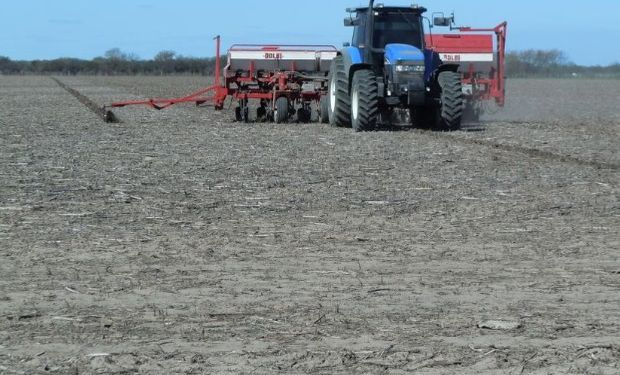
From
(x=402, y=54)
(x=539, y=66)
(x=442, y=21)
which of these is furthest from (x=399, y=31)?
(x=539, y=66)

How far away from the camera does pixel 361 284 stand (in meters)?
6.73

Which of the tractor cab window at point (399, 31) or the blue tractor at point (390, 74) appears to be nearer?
the blue tractor at point (390, 74)

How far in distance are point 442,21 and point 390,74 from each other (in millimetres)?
1467

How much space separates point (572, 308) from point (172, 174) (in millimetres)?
6797

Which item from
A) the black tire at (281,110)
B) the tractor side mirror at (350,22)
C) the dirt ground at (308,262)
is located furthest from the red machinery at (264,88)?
the dirt ground at (308,262)

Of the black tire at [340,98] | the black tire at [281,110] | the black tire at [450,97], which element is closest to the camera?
the black tire at [450,97]

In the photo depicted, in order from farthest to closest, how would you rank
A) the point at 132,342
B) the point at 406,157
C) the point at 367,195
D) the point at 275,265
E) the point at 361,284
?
the point at 406,157
the point at 367,195
the point at 275,265
the point at 361,284
the point at 132,342

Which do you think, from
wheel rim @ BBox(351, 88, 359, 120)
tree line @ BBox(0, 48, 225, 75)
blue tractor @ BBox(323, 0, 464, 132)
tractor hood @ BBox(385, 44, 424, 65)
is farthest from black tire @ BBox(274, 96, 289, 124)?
tree line @ BBox(0, 48, 225, 75)

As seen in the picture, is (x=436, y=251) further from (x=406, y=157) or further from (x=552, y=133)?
(x=552, y=133)

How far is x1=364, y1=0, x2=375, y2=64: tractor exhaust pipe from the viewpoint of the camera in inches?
744

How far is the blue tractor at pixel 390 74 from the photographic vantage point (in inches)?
728

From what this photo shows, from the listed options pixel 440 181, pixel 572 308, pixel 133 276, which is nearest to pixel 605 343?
pixel 572 308

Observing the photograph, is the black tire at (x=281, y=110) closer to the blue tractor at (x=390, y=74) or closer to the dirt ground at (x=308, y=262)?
the blue tractor at (x=390, y=74)

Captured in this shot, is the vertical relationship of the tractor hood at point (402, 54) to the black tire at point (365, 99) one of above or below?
above
